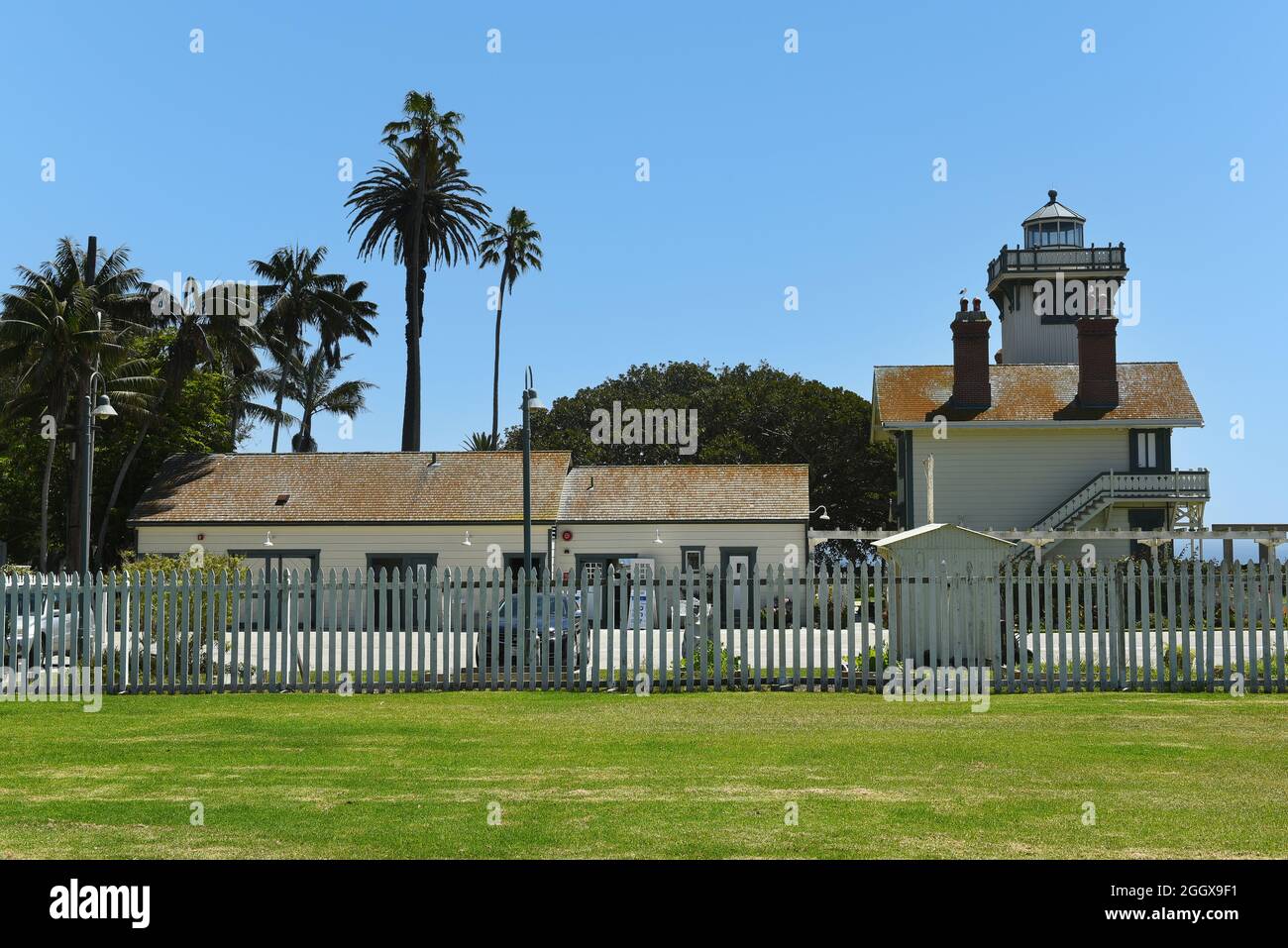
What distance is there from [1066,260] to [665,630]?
40092mm

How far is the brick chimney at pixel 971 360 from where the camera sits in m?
43.6

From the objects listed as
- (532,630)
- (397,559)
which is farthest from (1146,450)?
(532,630)

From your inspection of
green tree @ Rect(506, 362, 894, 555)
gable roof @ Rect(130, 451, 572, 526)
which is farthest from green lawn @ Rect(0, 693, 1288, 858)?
green tree @ Rect(506, 362, 894, 555)

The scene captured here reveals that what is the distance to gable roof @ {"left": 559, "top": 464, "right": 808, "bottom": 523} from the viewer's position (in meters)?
37.5

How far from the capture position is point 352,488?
3994cm

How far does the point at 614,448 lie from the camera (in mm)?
65812

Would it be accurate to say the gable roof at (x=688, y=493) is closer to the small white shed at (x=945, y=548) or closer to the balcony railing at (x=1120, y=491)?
the balcony railing at (x=1120, y=491)

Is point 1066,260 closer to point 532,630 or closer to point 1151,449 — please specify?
point 1151,449

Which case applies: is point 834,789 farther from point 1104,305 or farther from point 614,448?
point 614,448

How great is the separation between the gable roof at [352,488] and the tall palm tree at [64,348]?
12.2ft

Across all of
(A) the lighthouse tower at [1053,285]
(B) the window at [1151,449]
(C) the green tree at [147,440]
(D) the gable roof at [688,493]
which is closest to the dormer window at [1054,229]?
(A) the lighthouse tower at [1053,285]

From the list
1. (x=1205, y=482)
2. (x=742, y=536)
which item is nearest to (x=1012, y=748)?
(x=742, y=536)

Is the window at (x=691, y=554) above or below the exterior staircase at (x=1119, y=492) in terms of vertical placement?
below
